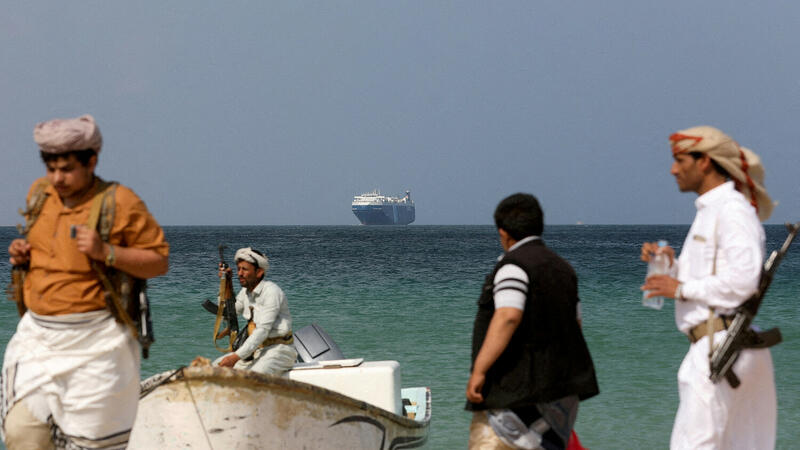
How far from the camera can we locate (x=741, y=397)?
11.4ft

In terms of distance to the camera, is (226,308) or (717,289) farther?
(226,308)

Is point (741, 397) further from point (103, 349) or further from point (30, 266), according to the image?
point (30, 266)

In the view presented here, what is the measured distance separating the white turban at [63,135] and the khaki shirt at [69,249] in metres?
0.21

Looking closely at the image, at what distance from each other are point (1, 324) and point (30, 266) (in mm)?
17572

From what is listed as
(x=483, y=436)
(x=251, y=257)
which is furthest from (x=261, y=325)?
(x=483, y=436)

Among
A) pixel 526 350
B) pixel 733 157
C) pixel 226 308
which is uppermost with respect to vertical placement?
pixel 733 157

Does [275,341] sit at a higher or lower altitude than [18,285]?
lower

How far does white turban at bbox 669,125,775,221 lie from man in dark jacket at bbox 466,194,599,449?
64 centimetres

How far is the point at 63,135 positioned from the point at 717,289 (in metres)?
2.33

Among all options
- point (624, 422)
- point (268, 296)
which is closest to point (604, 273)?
point (624, 422)

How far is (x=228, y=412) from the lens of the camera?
16.9 ft

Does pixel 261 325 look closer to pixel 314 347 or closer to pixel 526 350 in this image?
pixel 314 347

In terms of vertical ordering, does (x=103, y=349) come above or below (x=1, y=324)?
above

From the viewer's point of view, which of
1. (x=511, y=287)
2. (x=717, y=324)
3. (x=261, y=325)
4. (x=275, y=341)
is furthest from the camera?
(x=275, y=341)
